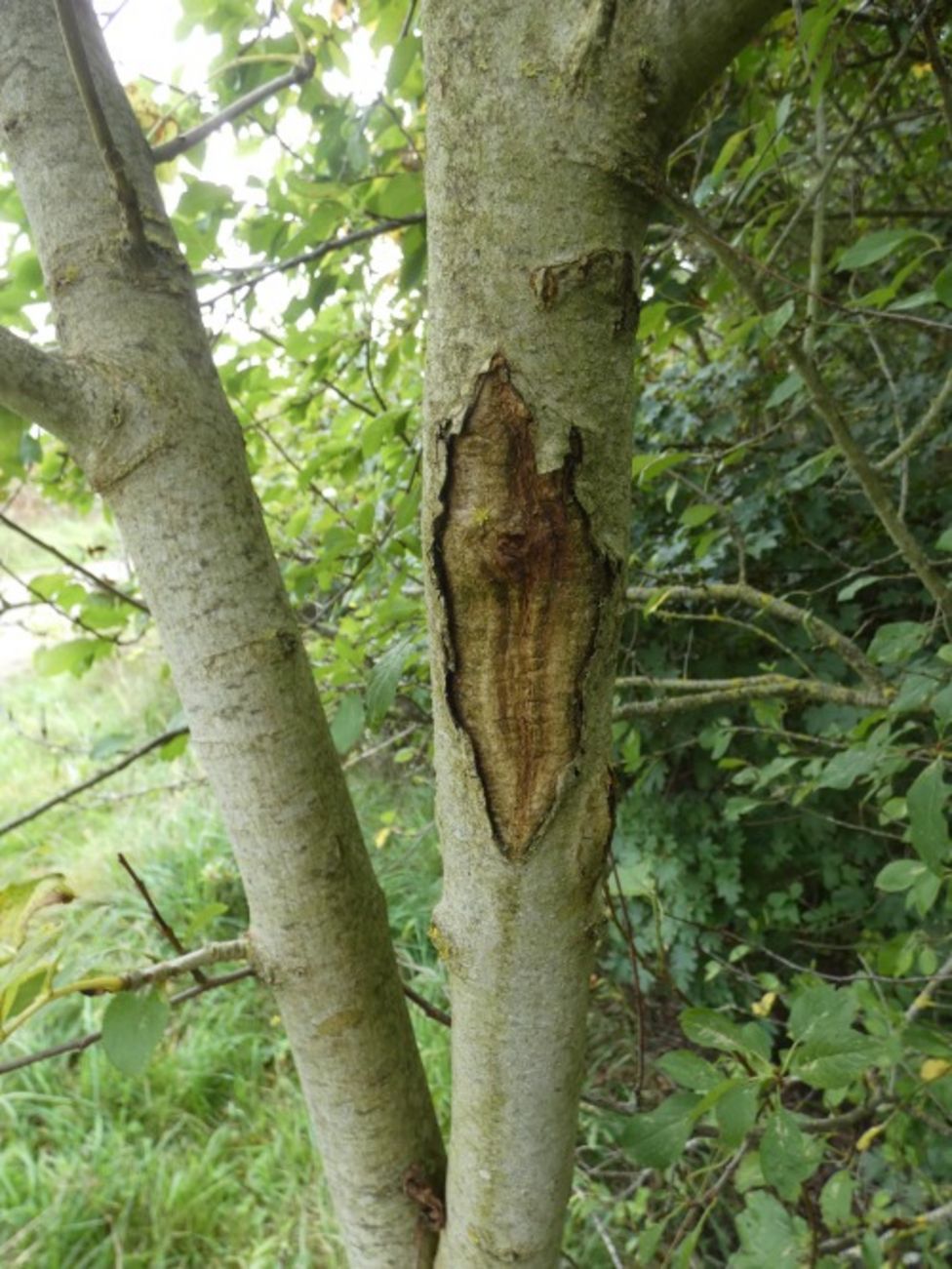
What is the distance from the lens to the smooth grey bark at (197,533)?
25.6 inches

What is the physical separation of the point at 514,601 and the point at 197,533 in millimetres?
322

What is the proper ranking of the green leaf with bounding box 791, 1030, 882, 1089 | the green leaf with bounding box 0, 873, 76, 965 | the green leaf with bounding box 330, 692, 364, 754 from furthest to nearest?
1. the green leaf with bounding box 330, 692, 364, 754
2. the green leaf with bounding box 791, 1030, 882, 1089
3. the green leaf with bounding box 0, 873, 76, 965

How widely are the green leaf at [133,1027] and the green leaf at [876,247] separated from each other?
3.38ft

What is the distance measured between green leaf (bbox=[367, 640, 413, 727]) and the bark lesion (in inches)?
16.7

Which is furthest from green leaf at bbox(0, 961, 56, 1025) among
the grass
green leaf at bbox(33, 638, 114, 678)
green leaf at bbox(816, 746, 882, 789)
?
green leaf at bbox(816, 746, 882, 789)

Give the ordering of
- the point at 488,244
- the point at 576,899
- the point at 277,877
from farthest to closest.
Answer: the point at 277,877, the point at 576,899, the point at 488,244

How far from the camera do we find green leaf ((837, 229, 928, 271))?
2.83 ft

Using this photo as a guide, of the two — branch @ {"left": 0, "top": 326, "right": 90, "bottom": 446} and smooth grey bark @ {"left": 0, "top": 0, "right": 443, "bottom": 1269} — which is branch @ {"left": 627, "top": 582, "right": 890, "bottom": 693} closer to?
smooth grey bark @ {"left": 0, "top": 0, "right": 443, "bottom": 1269}

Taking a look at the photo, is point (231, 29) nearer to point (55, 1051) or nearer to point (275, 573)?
point (275, 573)

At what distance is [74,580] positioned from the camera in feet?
3.80

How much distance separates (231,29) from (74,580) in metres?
0.84

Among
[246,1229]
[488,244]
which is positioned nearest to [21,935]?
[488,244]

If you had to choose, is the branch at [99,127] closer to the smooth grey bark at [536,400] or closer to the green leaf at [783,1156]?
the smooth grey bark at [536,400]

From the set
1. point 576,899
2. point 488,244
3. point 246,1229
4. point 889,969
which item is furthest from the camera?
point 246,1229
